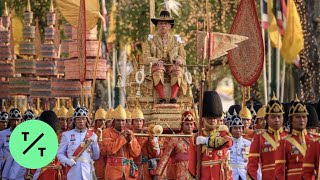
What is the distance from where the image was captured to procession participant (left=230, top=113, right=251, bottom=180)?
23.1 m

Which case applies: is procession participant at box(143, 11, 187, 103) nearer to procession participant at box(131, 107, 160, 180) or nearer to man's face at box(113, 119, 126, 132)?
procession participant at box(131, 107, 160, 180)

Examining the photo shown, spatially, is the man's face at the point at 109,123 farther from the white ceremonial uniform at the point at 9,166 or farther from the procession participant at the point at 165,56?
the procession participant at the point at 165,56

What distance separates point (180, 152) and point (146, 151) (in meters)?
0.72

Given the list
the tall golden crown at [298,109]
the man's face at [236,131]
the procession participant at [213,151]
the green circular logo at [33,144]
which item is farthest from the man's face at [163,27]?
the green circular logo at [33,144]

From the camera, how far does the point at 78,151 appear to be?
23.4 meters

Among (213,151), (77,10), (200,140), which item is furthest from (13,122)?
(200,140)

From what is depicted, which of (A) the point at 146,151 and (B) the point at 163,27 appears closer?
(A) the point at 146,151

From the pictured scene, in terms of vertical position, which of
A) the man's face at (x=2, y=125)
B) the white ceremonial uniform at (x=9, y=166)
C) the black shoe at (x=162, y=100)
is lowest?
the white ceremonial uniform at (x=9, y=166)

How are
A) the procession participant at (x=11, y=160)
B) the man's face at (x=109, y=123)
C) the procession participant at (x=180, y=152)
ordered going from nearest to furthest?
the procession participant at (x=180, y=152), the man's face at (x=109, y=123), the procession participant at (x=11, y=160)

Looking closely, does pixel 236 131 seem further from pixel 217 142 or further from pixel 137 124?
pixel 137 124

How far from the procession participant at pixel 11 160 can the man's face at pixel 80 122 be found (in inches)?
94.2

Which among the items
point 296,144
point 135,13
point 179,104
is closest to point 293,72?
point 135,13

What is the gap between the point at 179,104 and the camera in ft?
91.3

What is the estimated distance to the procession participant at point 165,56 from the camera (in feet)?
91.3
